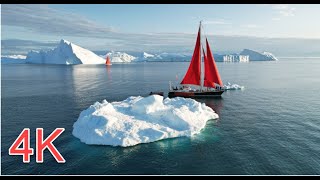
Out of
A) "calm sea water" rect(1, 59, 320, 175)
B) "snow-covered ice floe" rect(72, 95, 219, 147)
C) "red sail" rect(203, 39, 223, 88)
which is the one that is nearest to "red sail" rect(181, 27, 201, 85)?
"red sail" rect(203, 39, 223, 88)

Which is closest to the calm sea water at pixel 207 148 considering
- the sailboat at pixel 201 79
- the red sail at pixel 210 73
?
the sailboat at pixel 201 79

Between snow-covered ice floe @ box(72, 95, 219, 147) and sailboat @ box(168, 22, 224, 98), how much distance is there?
21.4 m

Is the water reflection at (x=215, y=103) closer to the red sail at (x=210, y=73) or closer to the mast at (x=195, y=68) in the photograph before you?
the red sail at (x=210, y=73)

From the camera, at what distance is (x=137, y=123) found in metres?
33.0

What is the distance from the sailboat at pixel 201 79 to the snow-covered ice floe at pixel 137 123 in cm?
2141

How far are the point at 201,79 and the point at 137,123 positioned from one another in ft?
107

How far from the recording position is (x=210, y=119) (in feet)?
132

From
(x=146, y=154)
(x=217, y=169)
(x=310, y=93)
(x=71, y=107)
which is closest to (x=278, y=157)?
(x=217, y=169)

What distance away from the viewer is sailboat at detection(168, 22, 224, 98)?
61.3m

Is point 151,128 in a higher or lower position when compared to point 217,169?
higher

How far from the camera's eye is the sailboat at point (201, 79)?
61.3 metres

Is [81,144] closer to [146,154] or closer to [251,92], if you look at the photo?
[146,154]

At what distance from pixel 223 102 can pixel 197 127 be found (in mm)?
21844

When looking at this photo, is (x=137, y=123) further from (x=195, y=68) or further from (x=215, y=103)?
(x=195, y=68)
